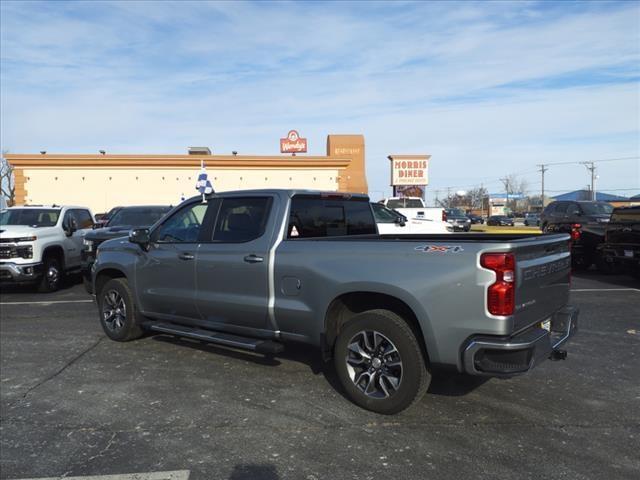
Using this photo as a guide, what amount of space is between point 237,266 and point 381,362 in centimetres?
176

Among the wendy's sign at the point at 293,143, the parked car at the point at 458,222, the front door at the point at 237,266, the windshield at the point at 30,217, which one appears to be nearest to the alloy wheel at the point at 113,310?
the front door at the point at 237,266

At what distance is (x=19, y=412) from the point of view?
4.49m

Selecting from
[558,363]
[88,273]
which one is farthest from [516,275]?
[88,273]

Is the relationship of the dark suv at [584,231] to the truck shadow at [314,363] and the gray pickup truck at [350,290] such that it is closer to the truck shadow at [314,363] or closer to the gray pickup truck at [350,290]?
the truck shadow at [314,363]

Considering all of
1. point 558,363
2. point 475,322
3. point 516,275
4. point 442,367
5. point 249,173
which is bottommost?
point 558,363

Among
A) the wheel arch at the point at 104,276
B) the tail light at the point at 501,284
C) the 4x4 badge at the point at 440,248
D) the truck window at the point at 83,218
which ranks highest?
the truck window at the point at 83,218

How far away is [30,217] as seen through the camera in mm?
11891

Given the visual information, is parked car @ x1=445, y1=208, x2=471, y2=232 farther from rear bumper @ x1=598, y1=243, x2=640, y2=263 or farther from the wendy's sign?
the wendy's sign

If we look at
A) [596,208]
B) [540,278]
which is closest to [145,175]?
[596,208]

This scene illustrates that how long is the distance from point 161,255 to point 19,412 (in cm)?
213

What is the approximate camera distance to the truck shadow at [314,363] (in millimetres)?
4887

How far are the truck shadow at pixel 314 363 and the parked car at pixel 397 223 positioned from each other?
4.76 metres

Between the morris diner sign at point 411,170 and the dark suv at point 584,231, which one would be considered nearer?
the dark suv at point 584,231

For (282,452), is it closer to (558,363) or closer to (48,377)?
→ (48,377)
